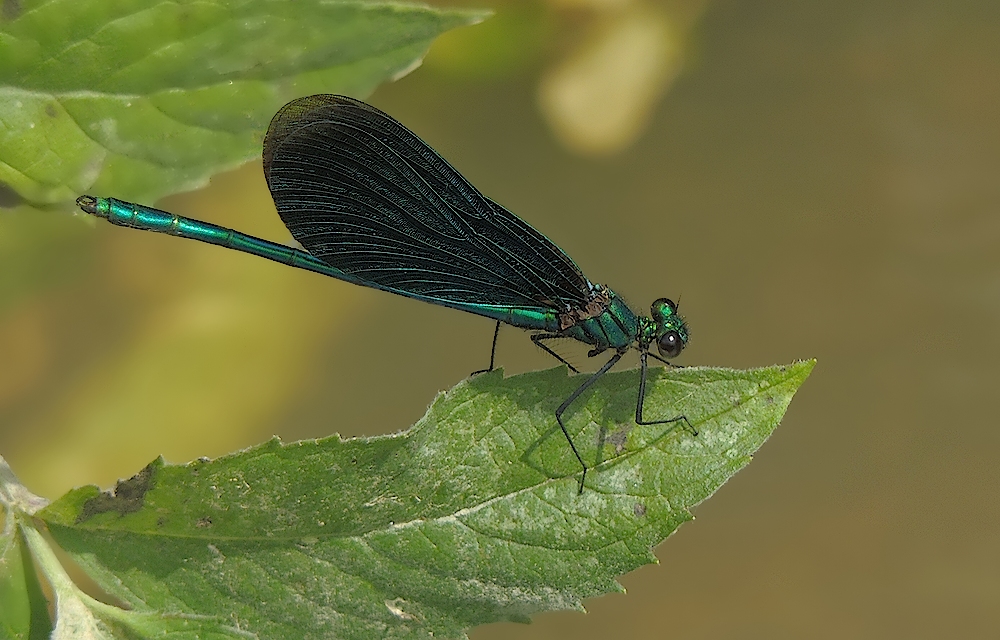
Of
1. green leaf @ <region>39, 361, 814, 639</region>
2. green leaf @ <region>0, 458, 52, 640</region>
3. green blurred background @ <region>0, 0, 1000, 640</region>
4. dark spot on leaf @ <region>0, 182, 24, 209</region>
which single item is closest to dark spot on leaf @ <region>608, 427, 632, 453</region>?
green leaf @ <region>39, 361, 814, 639</region>

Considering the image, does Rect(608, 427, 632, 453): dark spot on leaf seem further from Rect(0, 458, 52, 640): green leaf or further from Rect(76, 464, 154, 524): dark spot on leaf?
Rect(0, 458, 52, 640): green leaf

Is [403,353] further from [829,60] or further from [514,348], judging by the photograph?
[829,60]

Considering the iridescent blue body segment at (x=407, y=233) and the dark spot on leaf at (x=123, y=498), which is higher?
the iridescent blue body segment at (x=407, y=233)

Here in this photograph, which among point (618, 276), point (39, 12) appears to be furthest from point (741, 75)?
point (39, 12)

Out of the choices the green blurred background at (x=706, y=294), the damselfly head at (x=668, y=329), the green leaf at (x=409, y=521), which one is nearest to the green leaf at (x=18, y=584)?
the green leaf at (x=409, y=521)

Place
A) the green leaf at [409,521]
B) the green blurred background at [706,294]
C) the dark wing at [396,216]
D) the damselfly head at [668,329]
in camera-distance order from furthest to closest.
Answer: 1. the green blurred background at [706,294]
2. the damselfly head at [668,329]
3. the dark wing at [396,216]
4. the green leaf at [409,521]

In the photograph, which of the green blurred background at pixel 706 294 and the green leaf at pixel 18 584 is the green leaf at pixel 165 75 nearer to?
the green leaf at pixel 18 584
